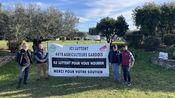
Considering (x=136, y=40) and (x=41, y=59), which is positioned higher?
(x=136, y=40)

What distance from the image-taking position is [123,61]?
1388 centimetres

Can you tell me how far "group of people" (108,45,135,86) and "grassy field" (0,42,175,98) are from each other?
40 centimetres

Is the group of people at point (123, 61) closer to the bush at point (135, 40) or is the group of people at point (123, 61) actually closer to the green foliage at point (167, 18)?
the bush at point (135, 40)

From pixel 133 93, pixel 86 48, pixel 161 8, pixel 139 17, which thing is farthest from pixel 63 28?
pixel 133 93

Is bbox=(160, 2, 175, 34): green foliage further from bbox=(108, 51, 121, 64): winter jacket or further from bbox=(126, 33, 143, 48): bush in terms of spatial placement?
bbox=(108, 51, 121, 64): winter jacket

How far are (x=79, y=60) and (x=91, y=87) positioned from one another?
1.86 metres

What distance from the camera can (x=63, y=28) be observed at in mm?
33906

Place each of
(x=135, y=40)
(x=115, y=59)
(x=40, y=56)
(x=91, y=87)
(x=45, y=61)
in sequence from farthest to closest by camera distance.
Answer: (x=135, y=40), (x=45, y=61), (x=40, y=56), (x=115, y=59), (x=91, y=87)

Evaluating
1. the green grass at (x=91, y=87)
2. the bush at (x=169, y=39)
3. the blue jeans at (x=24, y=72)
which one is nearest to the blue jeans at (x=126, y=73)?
the green grass at (x=91, y=87)

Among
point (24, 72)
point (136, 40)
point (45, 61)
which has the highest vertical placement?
point (136, 40)

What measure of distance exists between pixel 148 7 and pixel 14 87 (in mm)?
20846

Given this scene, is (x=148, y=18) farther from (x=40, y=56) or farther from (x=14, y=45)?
(x=40, y=56)

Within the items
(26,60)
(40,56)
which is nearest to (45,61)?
(40,56)

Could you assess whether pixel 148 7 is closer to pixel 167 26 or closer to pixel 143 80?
pixel 167 26
